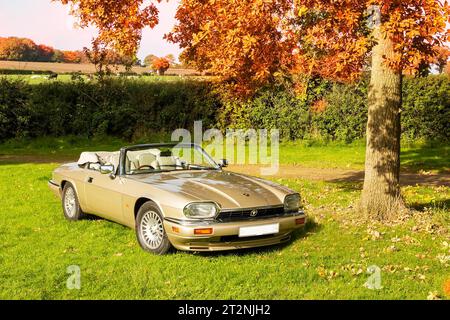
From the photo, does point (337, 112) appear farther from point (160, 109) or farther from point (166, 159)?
point (166, 159)

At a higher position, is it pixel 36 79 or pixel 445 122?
pixel 36 79

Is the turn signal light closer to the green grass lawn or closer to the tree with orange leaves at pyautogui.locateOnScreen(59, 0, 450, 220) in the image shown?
the green grass lawn

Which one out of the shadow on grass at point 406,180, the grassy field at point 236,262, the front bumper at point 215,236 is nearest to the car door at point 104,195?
the grassy field at point 236,262

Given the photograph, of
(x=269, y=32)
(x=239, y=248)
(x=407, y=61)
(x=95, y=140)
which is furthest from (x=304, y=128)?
(x=239, y=248)

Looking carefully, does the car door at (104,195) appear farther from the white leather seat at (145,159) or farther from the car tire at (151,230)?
the car tire at (151,230)

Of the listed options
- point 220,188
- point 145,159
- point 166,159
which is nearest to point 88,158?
point 145,159

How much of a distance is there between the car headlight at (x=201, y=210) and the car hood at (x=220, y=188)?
7cm

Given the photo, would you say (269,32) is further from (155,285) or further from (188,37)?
(155,285)

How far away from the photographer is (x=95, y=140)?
890 inches

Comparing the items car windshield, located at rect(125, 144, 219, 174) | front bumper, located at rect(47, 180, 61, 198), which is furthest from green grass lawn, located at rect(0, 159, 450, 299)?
car windshield, located at rect(125, 144, 219, 174)

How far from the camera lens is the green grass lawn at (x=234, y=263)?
18.7 ft

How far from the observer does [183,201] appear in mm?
6613

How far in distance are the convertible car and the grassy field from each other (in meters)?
0.26

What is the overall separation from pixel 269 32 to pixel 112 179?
13.7 ft
